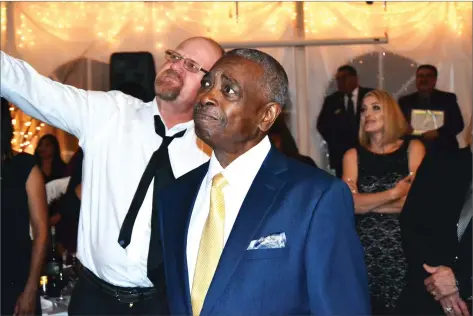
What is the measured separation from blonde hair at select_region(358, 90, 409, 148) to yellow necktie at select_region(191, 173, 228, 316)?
288cm

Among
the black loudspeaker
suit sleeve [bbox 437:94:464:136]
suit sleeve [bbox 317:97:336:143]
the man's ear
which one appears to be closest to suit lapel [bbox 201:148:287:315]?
the man's ear

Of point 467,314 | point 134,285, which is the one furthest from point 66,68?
point 467,314

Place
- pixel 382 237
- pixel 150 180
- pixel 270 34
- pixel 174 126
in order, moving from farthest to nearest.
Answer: pixel 270 34
pixel 382 237
pixel 174 126
pixel 150 180

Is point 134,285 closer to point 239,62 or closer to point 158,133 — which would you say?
point 158,133

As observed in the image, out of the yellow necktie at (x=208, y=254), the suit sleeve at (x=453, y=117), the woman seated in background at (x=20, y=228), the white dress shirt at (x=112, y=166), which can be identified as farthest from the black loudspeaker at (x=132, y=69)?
the yellow necktie at (x=208, y=254)

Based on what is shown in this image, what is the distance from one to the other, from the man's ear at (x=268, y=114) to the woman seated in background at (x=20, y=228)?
5.49 feet

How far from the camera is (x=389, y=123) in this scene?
521 cm

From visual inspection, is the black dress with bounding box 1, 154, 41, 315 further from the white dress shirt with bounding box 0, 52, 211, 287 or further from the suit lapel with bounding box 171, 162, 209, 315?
the suit lapel with bounding box 171, 162, 209, 315

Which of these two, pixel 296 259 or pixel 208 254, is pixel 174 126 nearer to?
pixel 208 254

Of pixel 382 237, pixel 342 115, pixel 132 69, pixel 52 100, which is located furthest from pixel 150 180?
pixel 342 115

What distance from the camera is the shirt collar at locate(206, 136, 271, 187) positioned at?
2.55 m

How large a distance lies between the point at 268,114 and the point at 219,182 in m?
0.26

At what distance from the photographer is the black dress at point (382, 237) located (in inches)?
190

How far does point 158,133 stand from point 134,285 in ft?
2.17
